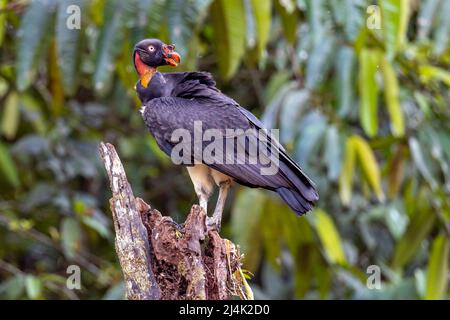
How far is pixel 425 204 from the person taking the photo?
7262mm

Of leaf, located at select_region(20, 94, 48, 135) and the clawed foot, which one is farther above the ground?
leaf, located at select_region(20, 94, 48, 135)

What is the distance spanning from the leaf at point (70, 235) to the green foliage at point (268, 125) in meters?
0.01

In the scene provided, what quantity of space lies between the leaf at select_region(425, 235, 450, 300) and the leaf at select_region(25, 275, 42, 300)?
9.15 ft

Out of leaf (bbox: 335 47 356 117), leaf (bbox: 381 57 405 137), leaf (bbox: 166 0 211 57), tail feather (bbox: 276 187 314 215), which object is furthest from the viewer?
leaf (bbox: 335 47 356 117)

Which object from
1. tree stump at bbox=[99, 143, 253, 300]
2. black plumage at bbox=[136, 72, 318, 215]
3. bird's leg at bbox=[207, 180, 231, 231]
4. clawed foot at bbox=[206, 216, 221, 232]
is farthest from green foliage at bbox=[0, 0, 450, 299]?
tree stump at bbox=[99, 143, 253, 300]

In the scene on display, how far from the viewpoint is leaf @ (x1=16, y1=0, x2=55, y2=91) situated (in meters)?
5.75

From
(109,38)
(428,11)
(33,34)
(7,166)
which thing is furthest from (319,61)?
(7,166)

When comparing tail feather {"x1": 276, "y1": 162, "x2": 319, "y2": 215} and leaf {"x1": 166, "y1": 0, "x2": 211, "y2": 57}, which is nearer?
tail feather {"x1": 276, "y1": 162, "x2": 319, "y2": 215}

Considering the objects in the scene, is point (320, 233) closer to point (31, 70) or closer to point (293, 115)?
point (293, 115)

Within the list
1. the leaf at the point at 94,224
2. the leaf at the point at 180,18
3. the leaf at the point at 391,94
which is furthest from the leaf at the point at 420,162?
the leaf at the point at 94,224

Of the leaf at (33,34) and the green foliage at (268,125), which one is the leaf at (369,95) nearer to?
the green foliage at (268,125)

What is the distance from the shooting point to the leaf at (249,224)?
22.2 ft

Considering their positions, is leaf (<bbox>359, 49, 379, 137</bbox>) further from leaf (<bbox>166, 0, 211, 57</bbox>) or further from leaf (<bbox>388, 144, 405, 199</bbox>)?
leaf (<bbox>166, 0, 211, 57</bbox>)
